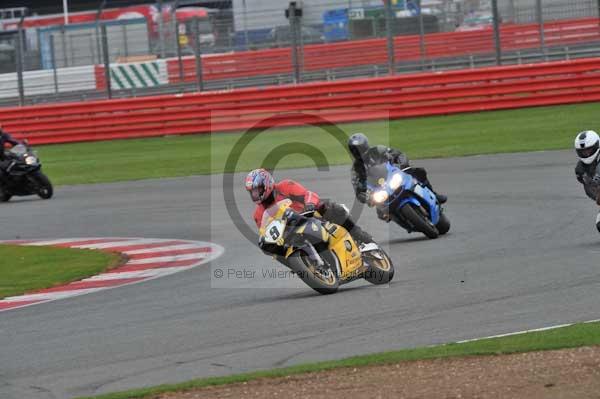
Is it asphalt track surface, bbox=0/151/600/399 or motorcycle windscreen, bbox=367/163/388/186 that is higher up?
motorcycle windscreen, bbox=367/163/388/186

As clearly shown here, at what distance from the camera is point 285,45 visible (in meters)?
30.0

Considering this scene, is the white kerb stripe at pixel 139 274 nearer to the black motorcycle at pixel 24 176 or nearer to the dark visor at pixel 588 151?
the dark visor at pixel 588 151

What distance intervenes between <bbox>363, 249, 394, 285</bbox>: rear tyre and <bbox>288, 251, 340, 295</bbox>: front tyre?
1.25ft

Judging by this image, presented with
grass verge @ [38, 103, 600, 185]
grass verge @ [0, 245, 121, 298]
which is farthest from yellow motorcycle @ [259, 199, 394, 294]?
grass verge @ [38, 103, 600, 185]

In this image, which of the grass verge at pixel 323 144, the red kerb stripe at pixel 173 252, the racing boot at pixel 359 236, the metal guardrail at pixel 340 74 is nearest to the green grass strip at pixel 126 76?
the metal guardrail at pixel 340 74

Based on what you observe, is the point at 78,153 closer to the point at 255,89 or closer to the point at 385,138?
the point at 255,89

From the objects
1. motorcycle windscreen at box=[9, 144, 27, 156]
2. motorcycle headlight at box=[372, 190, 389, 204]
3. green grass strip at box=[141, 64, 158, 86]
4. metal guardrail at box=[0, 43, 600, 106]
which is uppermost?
green grass strip at box=[141, 64, 158, 86]

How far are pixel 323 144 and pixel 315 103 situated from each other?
1.64m

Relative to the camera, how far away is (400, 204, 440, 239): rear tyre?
13.5 m

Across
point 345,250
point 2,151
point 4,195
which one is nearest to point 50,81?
point 4,195

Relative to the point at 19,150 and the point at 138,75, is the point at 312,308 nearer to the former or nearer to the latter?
the point at 19,150

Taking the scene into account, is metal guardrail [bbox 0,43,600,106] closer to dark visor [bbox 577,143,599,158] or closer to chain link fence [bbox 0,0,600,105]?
chain link fence [bbox 0,0,600,105]

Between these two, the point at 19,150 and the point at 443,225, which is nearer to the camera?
the point at 443,225

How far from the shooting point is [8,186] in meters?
21.6
